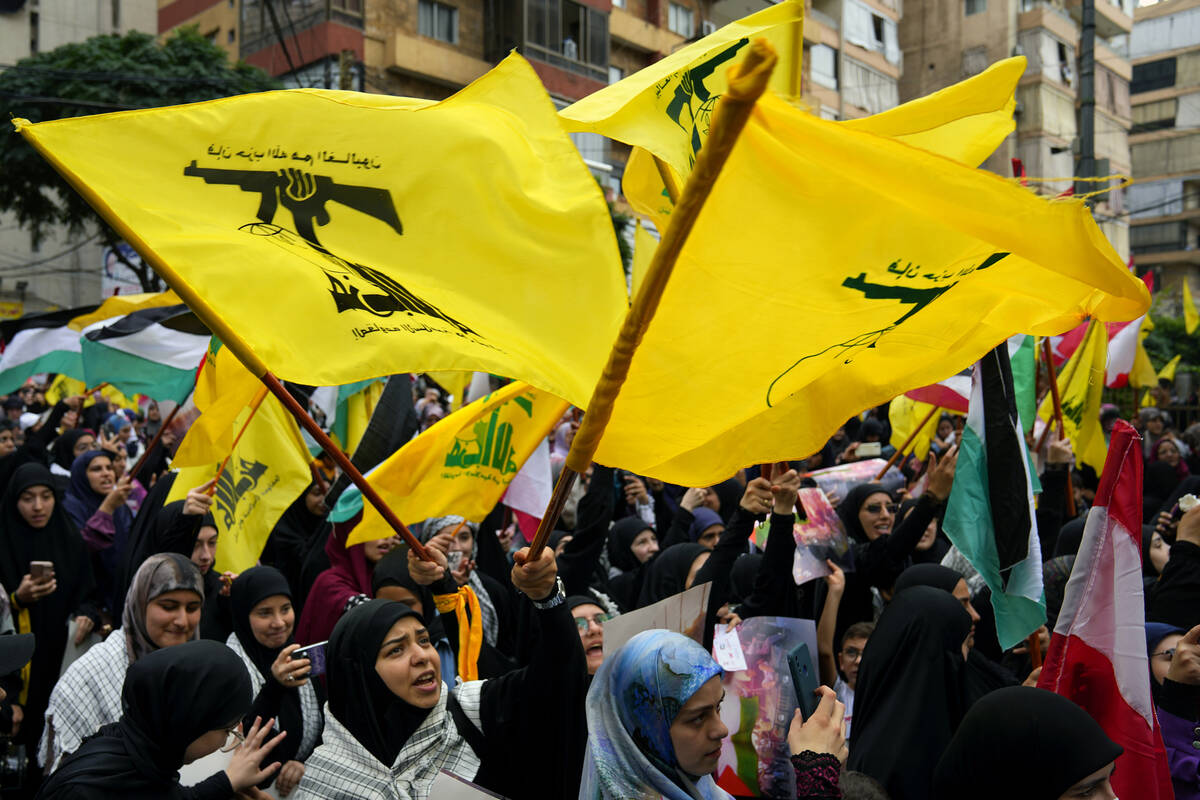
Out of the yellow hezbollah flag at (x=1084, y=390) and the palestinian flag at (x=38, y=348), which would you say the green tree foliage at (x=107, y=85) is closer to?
the palestinian flag at (x=38, y=348)

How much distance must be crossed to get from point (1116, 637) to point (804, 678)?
1.03 m

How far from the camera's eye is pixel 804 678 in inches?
147

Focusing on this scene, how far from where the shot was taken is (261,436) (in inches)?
232

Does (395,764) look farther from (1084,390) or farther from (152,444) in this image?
(1084,390)

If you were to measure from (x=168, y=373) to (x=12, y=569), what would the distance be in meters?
1.98

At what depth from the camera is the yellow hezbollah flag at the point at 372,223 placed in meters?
2.58

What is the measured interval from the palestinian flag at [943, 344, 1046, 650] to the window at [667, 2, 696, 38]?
32.7 m

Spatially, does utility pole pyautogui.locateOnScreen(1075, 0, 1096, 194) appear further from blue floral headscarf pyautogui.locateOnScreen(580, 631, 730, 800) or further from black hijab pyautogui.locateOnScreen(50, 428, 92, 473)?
blue floral headscarf pyautogui.locateOnScreen(580, 631, 730, 800)

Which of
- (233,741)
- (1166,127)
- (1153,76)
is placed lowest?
(233,741)

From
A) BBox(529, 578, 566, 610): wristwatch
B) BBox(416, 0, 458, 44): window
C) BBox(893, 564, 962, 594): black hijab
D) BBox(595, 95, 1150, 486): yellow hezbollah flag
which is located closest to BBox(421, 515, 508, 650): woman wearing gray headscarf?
BBox(893, 564, 962, 594): black hijab

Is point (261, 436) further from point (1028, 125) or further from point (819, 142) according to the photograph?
point (1028, 125)

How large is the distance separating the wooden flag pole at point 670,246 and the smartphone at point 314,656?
1.44 meters

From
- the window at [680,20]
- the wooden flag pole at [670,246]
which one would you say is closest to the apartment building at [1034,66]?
the window at [680,20]

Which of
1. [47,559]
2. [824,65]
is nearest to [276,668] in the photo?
[47,559]
